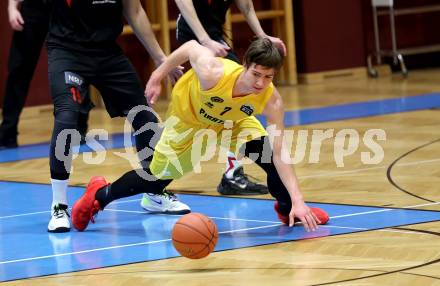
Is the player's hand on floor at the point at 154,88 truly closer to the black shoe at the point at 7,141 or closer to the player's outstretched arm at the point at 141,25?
the player's outstretched arm at the point at 141,25

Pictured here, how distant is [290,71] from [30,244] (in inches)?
337

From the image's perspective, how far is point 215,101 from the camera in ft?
19.7

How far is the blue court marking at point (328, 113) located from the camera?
9.94 m

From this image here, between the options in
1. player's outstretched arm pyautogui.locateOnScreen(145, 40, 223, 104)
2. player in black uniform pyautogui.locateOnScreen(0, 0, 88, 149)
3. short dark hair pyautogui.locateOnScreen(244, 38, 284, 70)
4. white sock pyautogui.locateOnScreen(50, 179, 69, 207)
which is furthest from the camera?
player in black uniform pyautogui.locateOnScreen(0, 0, 88, 149)

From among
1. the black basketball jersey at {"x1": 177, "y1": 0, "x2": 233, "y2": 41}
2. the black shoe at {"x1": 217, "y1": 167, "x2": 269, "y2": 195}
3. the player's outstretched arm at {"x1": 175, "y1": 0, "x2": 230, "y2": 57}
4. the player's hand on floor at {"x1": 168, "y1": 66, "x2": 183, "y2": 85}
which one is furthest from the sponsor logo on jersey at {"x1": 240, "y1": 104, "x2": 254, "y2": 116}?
the black basketball jersey at {"x1": 177, "y1": 0, "x2": 233, "y2": 41}

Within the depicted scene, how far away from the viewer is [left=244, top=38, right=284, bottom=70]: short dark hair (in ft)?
18.5

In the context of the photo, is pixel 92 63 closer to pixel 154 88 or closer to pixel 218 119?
pixel 154 88

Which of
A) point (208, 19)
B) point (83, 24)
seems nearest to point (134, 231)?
point (83, 24)

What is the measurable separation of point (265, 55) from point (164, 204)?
1.64 metres

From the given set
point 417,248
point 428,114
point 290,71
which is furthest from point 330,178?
point 290,71

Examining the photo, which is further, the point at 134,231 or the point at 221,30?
the point at 221,30

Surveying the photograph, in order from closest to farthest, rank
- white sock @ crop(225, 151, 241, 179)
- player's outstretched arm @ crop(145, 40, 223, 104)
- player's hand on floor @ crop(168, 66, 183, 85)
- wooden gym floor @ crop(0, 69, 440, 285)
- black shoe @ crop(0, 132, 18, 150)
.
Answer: wooden gym floor @ crop(0, 69, 440, 285) → player's outstretched arm @ crop(145, 40, 223, 104) → player's hand on floor @ crop(168, 66, 183, 85) → white sock @ crop(225, 151, 241, 179) → black shoe @ crop(0, 132, 18, 150)

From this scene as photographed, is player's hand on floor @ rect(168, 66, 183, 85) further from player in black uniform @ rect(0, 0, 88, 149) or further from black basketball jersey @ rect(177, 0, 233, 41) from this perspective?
player in black uniform @ rect(0, 0, 88, 149)

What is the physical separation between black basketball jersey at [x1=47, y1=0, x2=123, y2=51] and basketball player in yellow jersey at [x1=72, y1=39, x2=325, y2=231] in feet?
2.56
